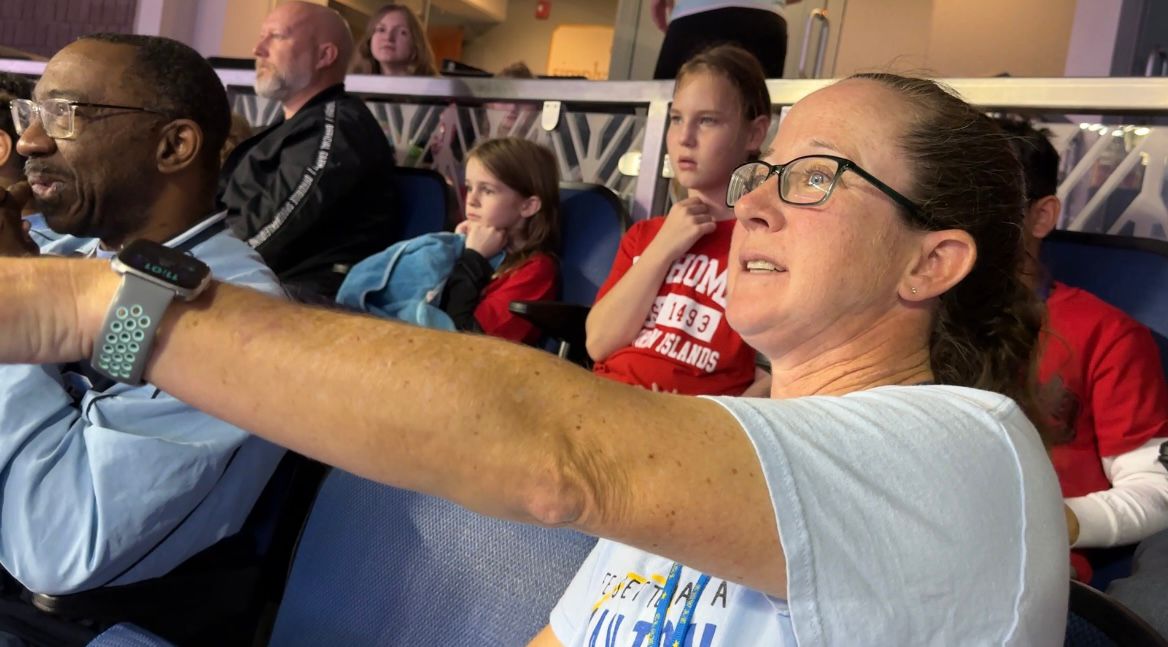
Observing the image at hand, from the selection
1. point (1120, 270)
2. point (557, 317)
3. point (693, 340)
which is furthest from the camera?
point (557, 317)

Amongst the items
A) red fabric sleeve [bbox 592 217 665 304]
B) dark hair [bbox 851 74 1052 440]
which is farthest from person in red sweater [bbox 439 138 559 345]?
dark hair [bbox 851 74 1052 440]

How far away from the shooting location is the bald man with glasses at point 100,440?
1.15m

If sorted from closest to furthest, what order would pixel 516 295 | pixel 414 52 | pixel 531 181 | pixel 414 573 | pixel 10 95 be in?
1. pixel 414 573
2. pixel 10 95
3. pixel 516 295
4. pixel 531 181
5. pixel 414 52

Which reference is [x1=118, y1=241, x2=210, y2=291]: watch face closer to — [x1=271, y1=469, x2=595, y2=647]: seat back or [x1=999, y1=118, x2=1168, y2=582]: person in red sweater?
[x1=271, y1=469, x2=595, y2=647]: seat back

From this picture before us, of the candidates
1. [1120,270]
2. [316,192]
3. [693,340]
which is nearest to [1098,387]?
[1120,270]

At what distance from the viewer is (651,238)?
7.36ft

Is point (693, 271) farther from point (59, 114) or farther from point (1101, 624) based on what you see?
point (1101, 624)

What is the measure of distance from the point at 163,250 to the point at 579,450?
244 mm

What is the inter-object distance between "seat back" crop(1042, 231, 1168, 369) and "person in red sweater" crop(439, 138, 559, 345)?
1214 millimetres

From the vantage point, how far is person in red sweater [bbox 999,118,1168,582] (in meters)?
1.53

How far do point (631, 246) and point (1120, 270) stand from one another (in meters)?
0.96

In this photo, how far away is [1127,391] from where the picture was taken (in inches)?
62.1

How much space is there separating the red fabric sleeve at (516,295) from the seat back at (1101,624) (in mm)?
1837

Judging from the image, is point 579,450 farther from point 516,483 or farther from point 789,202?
point 789,202
